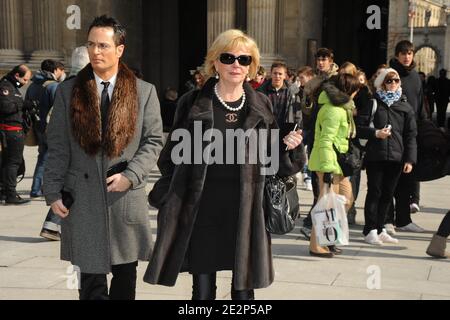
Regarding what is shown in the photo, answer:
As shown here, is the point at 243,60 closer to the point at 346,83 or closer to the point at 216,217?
the point at 216,217

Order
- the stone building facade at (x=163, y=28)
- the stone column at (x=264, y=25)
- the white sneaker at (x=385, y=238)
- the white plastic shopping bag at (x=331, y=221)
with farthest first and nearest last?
the stone building facade at (x=163, y=28) < the stone column at (x=264, y=25) < the white sneaker at (x=385, y=238) < the white plastic shopping bag at (x=331, y=221)

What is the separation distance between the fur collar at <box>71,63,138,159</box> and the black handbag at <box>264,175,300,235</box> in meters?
0.85

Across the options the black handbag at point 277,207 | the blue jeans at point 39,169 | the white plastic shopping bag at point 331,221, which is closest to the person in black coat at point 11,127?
the blue jeans at point 39,169

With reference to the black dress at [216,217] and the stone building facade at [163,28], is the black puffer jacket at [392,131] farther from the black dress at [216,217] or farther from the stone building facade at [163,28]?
the stone building facade at [163,28]

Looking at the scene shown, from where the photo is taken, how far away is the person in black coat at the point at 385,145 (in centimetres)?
793

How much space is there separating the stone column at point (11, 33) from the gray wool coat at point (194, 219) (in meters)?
17.1

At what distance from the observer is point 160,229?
4.33m

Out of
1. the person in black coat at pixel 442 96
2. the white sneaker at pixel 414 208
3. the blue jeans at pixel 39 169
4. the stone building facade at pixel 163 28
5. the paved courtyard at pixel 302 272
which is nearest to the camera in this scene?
the paved courtyard at pixel 302 272

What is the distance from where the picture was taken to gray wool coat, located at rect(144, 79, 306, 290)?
4.25 m

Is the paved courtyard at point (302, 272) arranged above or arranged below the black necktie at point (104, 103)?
below

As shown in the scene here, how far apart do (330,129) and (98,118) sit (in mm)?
3486

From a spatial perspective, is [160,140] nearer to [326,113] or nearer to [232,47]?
[232,47]

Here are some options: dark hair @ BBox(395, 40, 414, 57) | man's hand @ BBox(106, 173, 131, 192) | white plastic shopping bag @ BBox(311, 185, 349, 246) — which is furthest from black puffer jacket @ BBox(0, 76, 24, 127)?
man's hand @ BBox(106, 173, 131, 192)

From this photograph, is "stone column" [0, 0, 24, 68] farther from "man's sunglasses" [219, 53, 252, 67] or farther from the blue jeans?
"man's sunglasses" [219, 53, 252, 67]
